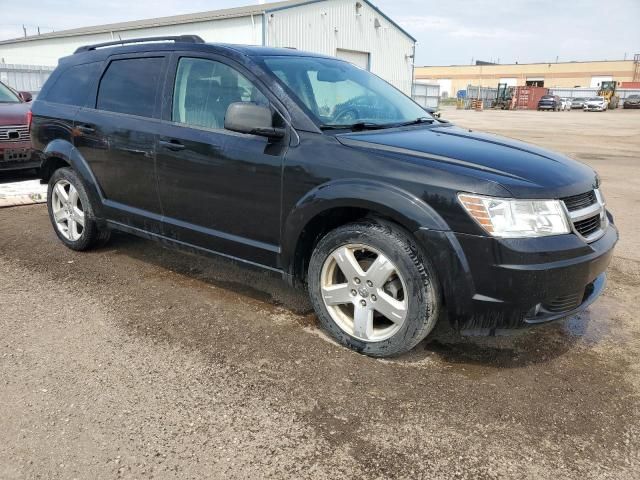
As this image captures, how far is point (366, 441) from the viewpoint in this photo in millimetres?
2404

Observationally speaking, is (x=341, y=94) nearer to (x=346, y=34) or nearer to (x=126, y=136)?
(x=126, y=136)

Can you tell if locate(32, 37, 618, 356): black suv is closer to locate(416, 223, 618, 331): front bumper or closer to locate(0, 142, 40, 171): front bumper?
locate(416, 223, 618, 331): front bumper

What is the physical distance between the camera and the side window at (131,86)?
403 centimetres

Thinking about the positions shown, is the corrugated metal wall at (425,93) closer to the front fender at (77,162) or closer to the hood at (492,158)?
the front fender at (77,162)

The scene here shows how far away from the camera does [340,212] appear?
317cm

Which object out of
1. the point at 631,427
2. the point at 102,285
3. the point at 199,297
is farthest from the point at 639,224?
the point at 102,285

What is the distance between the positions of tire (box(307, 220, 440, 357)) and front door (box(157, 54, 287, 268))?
0.41 metres

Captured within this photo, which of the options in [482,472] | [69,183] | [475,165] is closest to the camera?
[482,472]

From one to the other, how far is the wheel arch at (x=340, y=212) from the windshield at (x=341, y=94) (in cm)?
51

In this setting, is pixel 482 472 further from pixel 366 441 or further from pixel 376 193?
pixel 376 193

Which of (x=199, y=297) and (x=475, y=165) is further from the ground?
(x=475, y=165)

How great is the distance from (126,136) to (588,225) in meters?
3.24

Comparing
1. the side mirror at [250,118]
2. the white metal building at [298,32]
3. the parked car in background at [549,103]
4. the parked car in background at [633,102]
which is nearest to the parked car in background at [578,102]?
the parked car in background at [549,103]

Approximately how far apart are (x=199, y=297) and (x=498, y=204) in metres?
2.31
